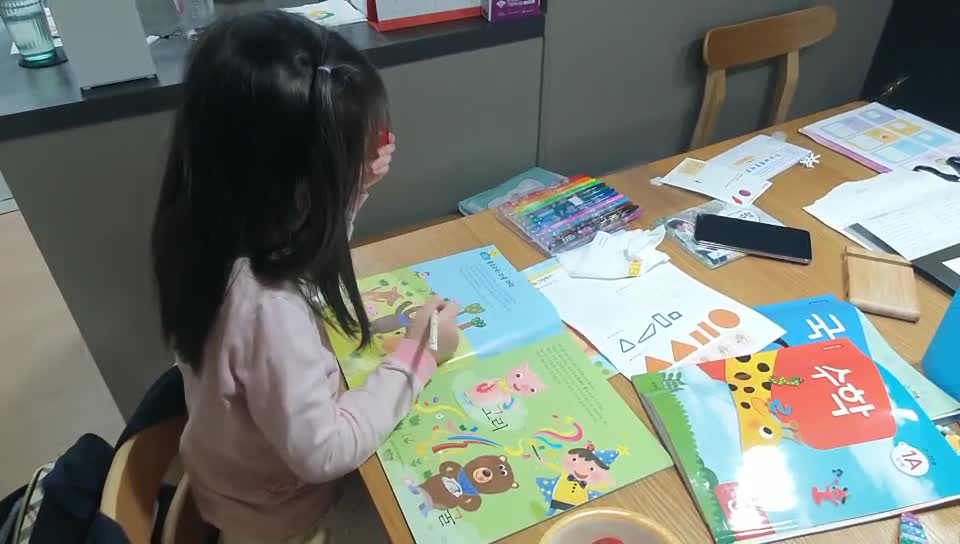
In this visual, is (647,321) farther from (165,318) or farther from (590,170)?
(590,170)

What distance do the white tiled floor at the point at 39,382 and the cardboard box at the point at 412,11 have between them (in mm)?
1130

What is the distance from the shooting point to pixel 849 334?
85 cm

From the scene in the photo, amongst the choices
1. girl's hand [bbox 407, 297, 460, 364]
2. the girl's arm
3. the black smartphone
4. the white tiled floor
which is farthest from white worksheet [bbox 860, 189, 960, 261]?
the white tiled floor

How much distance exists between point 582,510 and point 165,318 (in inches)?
18.9

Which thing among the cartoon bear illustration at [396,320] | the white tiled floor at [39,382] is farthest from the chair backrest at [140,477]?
the white tiled floor at [39,382]

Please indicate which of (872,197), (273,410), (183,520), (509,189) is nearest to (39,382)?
(183,520)

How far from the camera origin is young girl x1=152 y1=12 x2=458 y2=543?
0.62m

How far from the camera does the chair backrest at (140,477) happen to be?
0.65 m

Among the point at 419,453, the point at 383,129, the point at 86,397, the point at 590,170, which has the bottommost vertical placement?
the point at 86,397

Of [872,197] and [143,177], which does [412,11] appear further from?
[872,197]

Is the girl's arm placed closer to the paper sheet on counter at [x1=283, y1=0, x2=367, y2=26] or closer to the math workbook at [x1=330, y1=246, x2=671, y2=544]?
the math workbook at [x1=330, y1=246, x2=671, y2=544]

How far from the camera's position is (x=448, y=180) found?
5.00ft

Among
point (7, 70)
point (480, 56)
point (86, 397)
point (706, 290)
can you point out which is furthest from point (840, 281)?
point (86, 397)

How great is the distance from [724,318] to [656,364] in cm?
14
